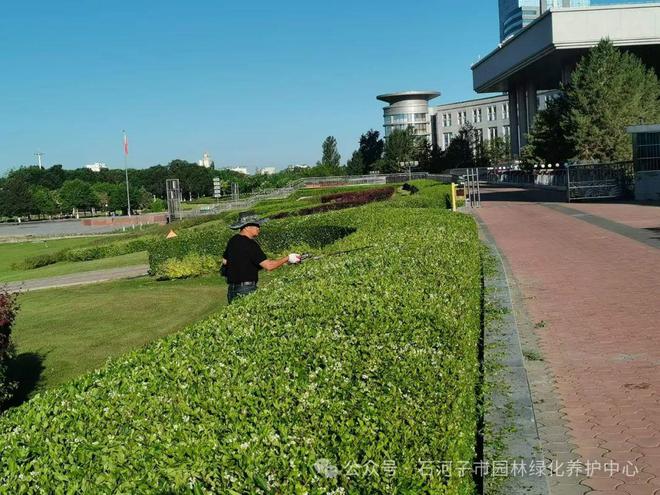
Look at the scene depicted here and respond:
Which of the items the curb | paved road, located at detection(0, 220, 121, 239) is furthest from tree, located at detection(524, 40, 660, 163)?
paved road, located at detection(0, 220, 121, 239)

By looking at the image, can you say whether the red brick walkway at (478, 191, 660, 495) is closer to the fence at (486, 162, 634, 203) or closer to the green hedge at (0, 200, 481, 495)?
the green hedge at (0, 200, 481, 495)

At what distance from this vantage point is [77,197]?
129 metres

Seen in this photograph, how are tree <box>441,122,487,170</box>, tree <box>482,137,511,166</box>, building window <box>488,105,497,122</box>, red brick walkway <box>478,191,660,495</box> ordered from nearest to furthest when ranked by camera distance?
1. red brick walkway <box>478,191,660,495</box>
2. tree <box>441,122,487,170</box>
3. tree <box>482,137,511,166</box>
4. building window <box>488,105,497,122</box>

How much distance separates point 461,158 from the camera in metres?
74.1

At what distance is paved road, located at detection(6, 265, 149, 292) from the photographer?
74.2ft

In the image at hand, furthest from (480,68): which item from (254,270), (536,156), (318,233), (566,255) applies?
(254,270)

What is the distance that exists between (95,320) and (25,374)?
13.0 ft

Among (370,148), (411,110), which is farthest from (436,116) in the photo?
(370,148)

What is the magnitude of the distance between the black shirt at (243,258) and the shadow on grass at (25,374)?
3.12 meters

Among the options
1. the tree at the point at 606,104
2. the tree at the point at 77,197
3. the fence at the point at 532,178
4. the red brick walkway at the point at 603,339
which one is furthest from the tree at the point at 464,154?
the tree at the point at 77,197

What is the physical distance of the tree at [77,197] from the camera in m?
129

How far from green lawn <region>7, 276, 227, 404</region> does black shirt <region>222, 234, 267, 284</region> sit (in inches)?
132

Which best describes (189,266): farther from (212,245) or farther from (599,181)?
(599,181)

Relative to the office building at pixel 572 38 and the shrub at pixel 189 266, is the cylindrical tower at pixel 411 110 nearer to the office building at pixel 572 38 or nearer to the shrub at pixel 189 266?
the office building at pixel 572 38
